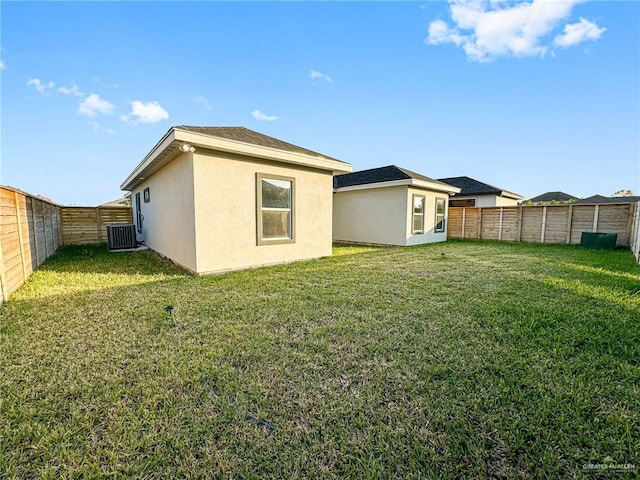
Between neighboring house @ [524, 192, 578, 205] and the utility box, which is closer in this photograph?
the utility box

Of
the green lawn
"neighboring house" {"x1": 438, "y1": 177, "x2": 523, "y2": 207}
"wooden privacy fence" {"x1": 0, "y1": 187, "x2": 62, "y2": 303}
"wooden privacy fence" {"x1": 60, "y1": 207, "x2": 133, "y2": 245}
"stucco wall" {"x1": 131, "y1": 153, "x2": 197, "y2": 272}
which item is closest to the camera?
the green lawn

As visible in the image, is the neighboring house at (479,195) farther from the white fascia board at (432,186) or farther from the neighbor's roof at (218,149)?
the neighbor's roof at (218,149)

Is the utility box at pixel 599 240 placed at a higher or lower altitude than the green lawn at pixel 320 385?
higher

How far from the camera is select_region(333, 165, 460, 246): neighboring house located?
10.6 meters

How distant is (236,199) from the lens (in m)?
→ 5.69

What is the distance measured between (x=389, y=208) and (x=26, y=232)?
33.8 feet

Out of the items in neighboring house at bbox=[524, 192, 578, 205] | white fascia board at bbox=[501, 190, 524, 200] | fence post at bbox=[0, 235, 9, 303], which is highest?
neighboring house at bbox=[524, 192, 578, 205]

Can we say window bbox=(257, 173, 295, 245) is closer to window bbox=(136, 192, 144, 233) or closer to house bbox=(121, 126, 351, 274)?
house bbox=(121, 126, 351, 274)

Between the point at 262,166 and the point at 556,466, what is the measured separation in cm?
600

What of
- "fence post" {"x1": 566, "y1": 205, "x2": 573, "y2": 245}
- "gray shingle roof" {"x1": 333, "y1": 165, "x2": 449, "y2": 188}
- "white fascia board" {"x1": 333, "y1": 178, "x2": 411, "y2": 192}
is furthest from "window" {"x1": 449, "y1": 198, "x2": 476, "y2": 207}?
"white fascia board" {"x1": 333, "y1": 178, "x2": 411, "y2": 192}

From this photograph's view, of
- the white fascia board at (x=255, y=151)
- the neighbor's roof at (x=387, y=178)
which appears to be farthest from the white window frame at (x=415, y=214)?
the white fascia board at (x=255, y=151)

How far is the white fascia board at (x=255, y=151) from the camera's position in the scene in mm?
4812

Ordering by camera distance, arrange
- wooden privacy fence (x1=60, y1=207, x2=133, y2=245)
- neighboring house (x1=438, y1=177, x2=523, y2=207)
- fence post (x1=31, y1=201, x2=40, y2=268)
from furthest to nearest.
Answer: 1. neighboring house (x1=438, y1=177, x2=523, y2=207)
2. wooden privacy fence (x1=60, y1=207, x2=133, y2=245)
3. fence post (x1=31, y1=201, x2=40, y2=268)

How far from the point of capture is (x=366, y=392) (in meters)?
1.87
